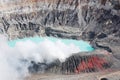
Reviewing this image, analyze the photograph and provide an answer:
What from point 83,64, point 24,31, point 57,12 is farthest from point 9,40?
point 83,64

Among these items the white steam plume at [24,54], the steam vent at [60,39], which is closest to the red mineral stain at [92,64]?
the steam vent at [60,39]

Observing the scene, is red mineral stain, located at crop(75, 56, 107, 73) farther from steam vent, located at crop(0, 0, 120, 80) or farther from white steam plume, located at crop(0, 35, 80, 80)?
white steam plume, located at crop(0, 35, 80, 80)

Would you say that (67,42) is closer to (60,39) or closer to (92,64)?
Answer: (60,39)

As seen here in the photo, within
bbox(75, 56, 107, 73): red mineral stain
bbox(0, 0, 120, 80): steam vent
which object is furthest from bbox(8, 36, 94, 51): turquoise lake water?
bbox(75, 56, 107, 73): red mineral stain

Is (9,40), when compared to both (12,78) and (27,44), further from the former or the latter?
(12,78)

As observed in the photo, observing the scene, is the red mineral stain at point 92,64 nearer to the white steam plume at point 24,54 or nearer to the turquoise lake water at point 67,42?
the white steam plume at point 24,54

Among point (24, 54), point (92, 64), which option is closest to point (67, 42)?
point (24, 54)

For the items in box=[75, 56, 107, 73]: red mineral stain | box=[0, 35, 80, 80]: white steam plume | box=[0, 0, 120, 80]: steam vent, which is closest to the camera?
box=[0, 35, 80, 80]: white steam plume

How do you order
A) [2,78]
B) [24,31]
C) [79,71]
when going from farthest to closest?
1. [24,31]
2. [79,71]
3. [2,78]
